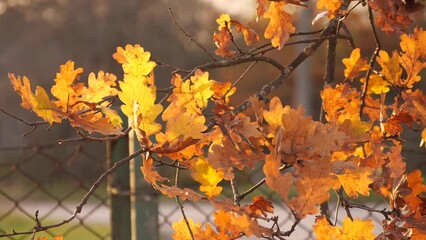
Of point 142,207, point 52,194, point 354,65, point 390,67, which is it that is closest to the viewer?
point 390,67

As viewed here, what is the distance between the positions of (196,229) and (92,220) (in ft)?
23.8

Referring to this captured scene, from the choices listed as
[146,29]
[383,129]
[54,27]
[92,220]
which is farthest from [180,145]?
[54,27]

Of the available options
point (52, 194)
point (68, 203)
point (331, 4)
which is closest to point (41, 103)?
point (331, 4)

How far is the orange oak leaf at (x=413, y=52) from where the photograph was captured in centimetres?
118

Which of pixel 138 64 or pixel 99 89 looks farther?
pixel 99 89

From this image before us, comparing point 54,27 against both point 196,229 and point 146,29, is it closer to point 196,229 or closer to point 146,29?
point 146,29

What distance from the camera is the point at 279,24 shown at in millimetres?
1199

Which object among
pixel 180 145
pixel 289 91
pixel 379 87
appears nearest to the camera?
pixel 180 145

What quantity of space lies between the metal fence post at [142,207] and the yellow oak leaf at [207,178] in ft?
2.78

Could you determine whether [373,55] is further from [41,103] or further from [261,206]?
[41,103]

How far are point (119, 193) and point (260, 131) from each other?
0.99 m

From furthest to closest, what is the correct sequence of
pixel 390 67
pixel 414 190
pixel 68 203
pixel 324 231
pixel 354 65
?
pixel 68 203 < pixel 354 65 < pixel 390 67 < pixel 414 190 < pixel 324 231

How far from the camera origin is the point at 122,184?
192 centimetres

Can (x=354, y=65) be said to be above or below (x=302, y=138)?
above
